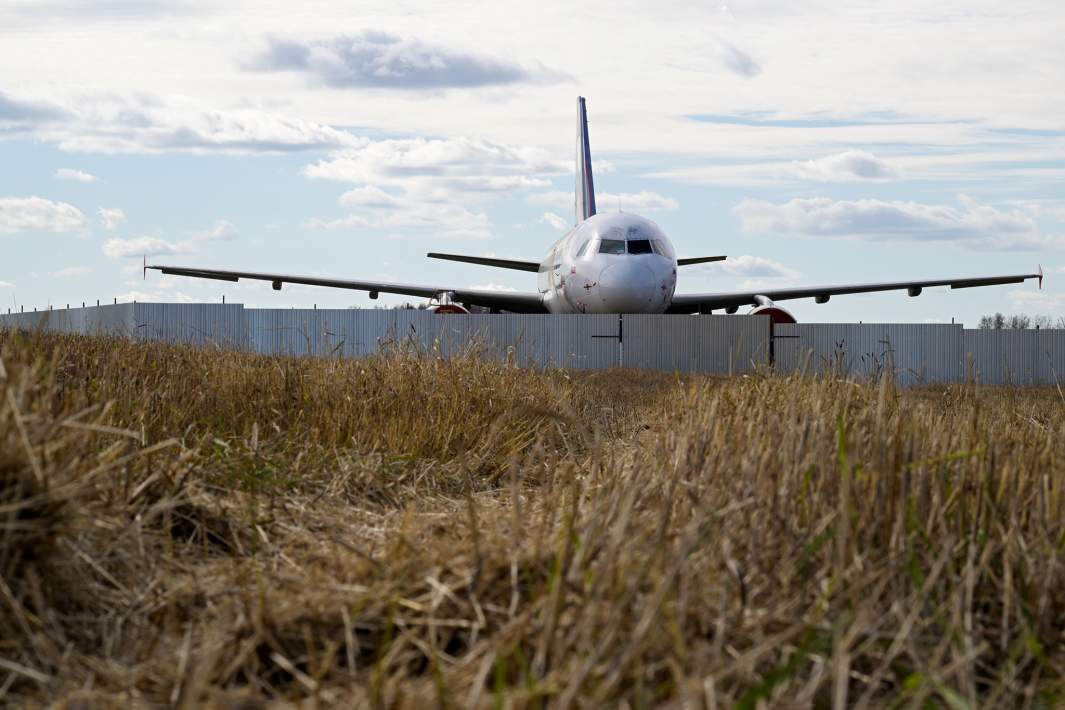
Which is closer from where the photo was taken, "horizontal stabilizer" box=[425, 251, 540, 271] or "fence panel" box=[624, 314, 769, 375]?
"fence panel" box=[624, 314, 769, 375]

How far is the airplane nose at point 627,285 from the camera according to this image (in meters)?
21.4

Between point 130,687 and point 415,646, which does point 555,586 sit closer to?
point 415,646

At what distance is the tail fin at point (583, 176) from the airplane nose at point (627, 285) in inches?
547

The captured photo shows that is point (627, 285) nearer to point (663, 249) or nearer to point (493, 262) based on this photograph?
point (663, 249)

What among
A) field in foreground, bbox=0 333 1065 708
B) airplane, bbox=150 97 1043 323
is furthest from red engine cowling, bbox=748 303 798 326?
field in foreground, bbox=0 333 1065 708

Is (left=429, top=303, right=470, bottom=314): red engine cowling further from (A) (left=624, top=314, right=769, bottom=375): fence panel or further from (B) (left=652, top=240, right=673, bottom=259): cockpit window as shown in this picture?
(B) (left=652, top=240, right=673, bottom=259): cockpit window

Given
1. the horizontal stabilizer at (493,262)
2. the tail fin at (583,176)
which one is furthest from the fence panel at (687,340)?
the tail fin at (583,176)

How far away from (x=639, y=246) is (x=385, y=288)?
28.0 feet

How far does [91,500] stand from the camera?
311cm

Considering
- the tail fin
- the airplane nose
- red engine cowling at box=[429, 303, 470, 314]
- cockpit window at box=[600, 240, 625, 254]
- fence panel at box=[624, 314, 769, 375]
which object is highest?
the tail fin

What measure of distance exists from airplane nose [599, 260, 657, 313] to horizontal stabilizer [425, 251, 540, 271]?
27.0 feet

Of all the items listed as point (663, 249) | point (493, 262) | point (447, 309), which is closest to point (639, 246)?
point (663, 249)

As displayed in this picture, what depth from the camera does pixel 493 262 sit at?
3061 centimetres

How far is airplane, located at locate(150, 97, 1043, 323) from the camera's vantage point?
850 inches
